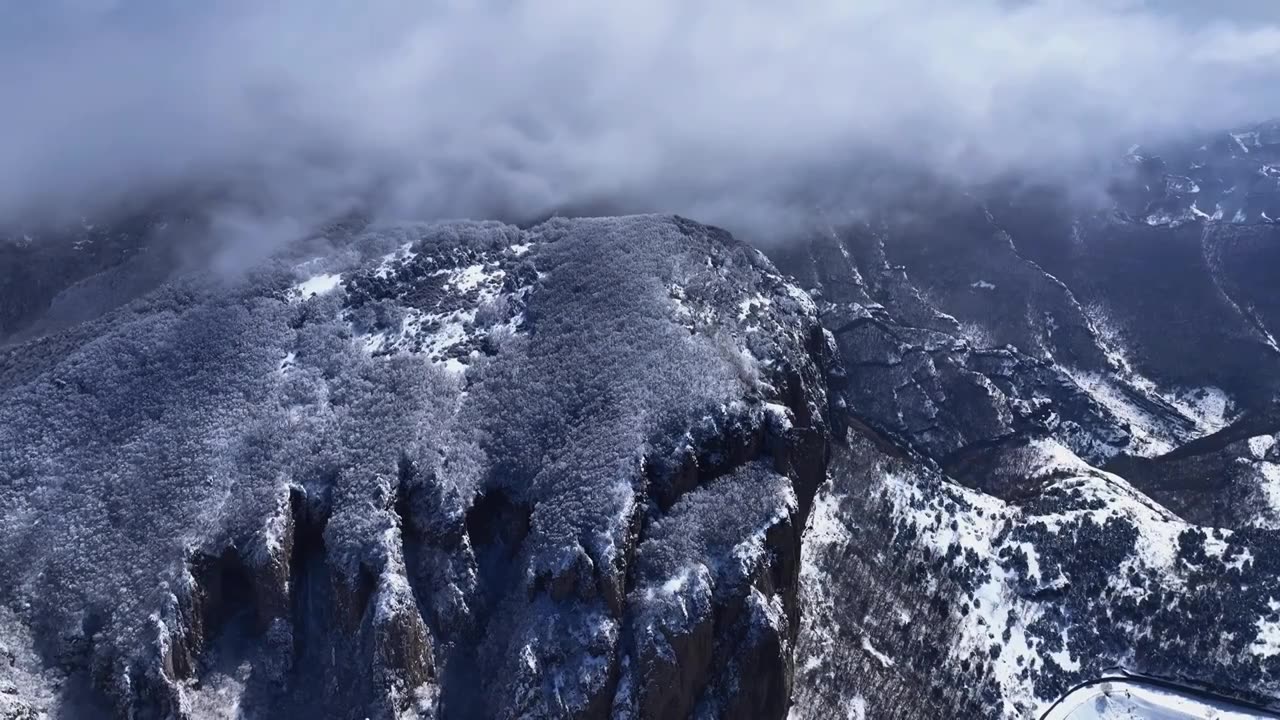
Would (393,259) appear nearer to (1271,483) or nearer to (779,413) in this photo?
(779,413)

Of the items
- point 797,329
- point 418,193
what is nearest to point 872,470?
point 797,329

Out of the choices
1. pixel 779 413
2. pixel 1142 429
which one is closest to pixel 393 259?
pixel 779 413

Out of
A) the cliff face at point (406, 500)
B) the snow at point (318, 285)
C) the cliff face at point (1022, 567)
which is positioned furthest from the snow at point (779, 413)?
the snow at point (318, 285)

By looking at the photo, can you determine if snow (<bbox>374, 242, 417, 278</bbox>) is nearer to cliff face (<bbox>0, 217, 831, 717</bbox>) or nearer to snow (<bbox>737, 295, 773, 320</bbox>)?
cliff face (<bbox>0, 217, 831, 717</bbox>)

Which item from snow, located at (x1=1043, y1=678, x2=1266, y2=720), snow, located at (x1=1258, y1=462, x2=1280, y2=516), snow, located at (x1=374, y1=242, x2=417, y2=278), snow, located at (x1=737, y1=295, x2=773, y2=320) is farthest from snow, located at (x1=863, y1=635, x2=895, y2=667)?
snow, located at (x1=374, y1=242, x2=417, y2=278)

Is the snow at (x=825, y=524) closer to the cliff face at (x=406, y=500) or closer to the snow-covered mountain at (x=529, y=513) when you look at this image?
the snow-covered mountain at (x=529, y=513)
